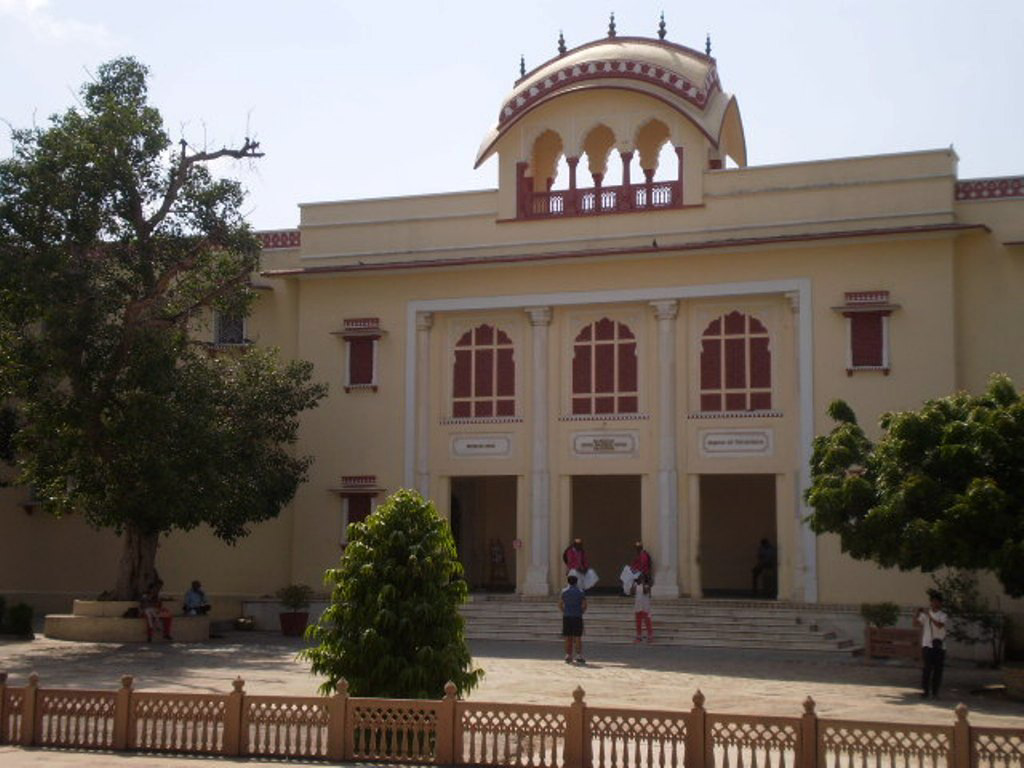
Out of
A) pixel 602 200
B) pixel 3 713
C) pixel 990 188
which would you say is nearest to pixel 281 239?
pixel 602 200

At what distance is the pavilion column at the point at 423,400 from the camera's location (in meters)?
26.2

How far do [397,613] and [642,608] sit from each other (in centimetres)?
1026

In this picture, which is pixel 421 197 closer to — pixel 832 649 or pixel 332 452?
pixel 332 452

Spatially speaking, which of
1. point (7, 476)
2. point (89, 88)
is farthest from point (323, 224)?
point (7, 476)

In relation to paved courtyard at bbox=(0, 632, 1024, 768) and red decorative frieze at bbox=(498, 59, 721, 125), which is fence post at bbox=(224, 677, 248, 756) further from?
red decorative frieze at bbox=(498, 59, 721, 125)

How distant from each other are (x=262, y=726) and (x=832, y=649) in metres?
11.7

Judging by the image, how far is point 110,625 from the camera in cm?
2239

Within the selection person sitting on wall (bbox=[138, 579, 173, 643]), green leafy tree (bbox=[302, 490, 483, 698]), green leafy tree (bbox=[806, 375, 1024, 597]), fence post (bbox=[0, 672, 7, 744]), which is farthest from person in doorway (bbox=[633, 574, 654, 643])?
fence post (bbox=[0, 672, 7, 744])

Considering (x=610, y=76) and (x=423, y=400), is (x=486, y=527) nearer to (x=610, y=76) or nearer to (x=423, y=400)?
(x=423, y=400)

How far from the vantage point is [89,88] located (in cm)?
2197

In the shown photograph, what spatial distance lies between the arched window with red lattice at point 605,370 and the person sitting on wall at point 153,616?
786cm

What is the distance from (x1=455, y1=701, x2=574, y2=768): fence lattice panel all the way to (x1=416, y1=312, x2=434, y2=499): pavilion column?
578 inches

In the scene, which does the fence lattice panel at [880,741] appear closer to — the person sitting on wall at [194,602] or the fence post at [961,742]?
the fence post at [961,742]

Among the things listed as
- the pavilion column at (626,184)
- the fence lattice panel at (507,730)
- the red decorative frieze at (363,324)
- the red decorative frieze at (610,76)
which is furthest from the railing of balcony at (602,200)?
the fence lattice panel at (507,730)
